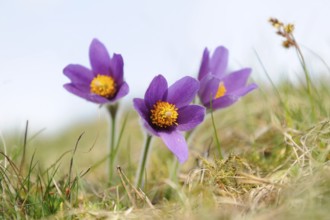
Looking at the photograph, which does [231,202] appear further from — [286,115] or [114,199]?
[286,115]

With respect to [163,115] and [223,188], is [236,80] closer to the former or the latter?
[163,115]

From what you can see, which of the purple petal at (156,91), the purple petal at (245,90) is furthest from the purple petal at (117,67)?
the purple petal at (245,90)

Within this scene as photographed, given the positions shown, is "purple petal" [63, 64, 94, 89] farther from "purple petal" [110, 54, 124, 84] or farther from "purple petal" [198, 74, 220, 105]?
"purple petal" [198, 74, 220, 105]

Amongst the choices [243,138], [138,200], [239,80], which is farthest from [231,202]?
[243,138]

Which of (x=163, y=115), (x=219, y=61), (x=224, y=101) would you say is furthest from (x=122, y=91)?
(x=219, y=61)

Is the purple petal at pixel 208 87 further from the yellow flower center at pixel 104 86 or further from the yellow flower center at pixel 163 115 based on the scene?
the yellow flower center at pixel 104 86

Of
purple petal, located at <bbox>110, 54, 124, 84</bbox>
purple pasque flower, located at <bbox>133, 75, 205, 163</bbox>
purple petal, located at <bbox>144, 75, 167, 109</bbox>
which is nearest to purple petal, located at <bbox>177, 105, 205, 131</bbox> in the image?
purple pasque flower, located at <bbox>133, 75, 205, 163</bbox>
